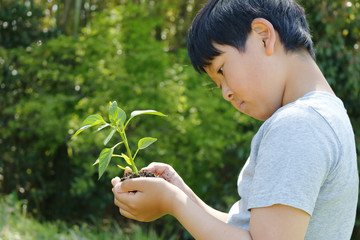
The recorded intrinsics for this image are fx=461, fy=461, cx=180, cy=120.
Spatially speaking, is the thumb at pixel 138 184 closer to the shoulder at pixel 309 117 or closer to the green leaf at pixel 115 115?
the green leaf at pixel 115 115

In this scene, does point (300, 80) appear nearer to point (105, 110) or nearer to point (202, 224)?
point (202, 224)

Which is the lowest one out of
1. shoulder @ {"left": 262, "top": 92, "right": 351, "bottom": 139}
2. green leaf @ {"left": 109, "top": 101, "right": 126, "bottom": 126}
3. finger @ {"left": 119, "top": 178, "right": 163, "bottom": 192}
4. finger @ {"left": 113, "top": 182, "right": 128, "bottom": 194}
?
finger @ {"left": 113, "top": 182, "right": 128, "bottom": 194}

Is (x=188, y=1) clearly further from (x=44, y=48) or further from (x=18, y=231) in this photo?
(x=18, y=231)

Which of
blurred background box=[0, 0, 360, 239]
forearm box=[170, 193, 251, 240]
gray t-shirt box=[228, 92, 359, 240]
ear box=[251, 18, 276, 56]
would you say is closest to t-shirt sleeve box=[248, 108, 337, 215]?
gray t-shirt box=[228, 92, 359, 240]

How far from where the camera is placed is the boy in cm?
106

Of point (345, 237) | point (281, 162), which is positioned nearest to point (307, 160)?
point (281, 162)

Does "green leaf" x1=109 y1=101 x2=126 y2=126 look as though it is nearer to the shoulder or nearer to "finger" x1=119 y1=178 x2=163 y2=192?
"finger" x1=119 y1=178 x2=163 y2=192

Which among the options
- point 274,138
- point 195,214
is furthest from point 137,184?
point 274,138

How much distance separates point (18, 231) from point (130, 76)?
1804 millimetres

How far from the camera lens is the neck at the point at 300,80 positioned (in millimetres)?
1239

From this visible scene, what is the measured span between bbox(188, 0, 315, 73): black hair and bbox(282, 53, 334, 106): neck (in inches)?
1.8

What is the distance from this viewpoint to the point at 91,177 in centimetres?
498

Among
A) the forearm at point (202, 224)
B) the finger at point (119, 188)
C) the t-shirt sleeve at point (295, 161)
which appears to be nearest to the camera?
the t-shirt sleeve at point (295, 161)

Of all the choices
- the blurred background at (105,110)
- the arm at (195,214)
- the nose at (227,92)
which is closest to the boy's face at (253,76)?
the nose at (227,92)
